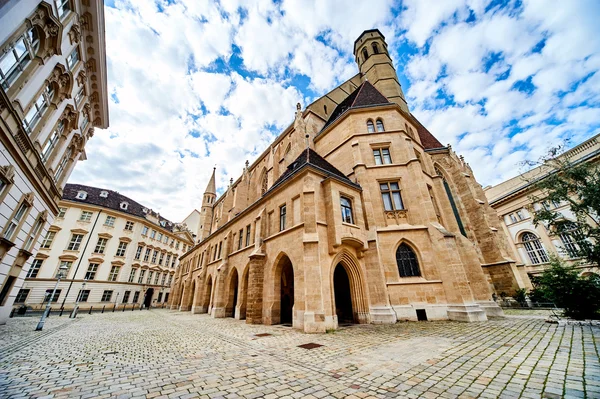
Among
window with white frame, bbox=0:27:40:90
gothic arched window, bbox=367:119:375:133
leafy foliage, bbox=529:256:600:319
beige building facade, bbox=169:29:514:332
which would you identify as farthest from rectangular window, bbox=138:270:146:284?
leafy foliage, bbox=529:256:600:319

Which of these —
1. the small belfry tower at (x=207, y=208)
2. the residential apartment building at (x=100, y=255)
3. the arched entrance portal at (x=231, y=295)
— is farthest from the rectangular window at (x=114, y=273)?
the arched entrance portal at (x=231, y=295)

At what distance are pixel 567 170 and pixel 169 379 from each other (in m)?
15.0

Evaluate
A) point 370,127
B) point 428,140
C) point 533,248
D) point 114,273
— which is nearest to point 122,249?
point 114,273

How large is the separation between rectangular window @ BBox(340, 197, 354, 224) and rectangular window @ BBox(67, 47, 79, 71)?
598 inches

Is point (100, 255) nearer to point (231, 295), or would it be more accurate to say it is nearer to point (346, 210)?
point (231, 295)

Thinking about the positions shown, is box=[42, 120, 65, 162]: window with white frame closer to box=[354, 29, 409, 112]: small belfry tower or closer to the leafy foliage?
the leafy foliage

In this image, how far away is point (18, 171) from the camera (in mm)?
8438

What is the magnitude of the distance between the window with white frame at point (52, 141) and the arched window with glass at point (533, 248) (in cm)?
4281

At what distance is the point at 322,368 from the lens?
433cm

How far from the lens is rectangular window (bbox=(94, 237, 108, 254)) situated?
2770 cm

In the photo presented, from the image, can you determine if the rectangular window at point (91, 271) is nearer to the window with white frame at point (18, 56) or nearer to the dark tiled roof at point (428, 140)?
the window with white frame at point (18, 56)

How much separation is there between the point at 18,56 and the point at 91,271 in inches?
1124

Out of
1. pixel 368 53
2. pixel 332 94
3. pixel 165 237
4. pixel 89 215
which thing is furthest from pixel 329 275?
Result: pixel 165 237

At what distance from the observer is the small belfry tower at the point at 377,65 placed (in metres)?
21.8
